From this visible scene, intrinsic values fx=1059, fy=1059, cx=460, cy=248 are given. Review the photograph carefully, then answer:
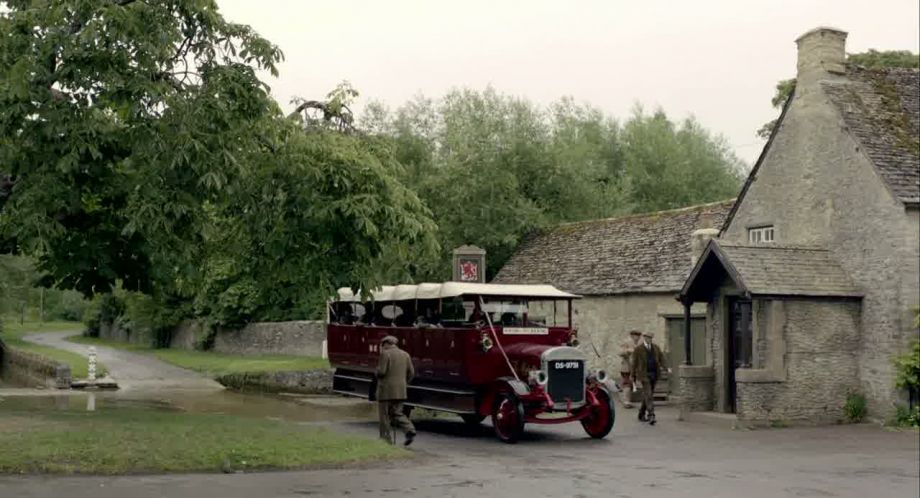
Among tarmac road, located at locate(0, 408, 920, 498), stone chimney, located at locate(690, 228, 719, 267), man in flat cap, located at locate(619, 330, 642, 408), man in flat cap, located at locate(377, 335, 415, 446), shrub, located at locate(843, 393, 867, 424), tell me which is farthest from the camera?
stone chimney, located at locate(690, 228, 719, 267)

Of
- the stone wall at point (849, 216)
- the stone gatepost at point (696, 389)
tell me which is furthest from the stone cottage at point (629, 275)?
the stone gatepost at point (696, 389)

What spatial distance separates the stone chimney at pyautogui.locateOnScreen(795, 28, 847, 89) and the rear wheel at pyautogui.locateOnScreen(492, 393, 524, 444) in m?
10.9

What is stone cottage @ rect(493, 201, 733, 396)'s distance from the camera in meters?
28.3

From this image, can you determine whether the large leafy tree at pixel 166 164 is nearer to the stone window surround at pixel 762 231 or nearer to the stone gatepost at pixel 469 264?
the stone window surround at pixel 762 231

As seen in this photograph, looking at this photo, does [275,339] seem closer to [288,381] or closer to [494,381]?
[288,381]

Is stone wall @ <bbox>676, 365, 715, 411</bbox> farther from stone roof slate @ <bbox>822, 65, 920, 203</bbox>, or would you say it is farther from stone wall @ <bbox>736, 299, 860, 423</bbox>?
stone roof slate @ <bbox>822, 65, 920, 203</bbox>

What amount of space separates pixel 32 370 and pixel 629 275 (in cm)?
1924

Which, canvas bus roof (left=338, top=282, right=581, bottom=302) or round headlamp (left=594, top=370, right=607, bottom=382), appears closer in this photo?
round headlamp (left=594, top=370, right=607, bottom=382)

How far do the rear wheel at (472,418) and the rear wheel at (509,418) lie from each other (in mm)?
710

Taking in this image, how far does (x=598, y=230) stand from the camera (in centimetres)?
3531

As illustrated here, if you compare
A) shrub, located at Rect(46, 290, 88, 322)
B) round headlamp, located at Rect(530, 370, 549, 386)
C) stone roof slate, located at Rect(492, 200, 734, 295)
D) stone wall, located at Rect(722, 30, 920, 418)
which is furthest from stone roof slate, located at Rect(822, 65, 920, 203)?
shrub, located at Rect(46, 290, 88, 322)

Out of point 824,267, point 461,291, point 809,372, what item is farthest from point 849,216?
point 461,291

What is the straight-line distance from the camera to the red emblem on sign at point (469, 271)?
3147cm

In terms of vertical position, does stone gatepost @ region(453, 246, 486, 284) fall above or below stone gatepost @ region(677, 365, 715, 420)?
above
